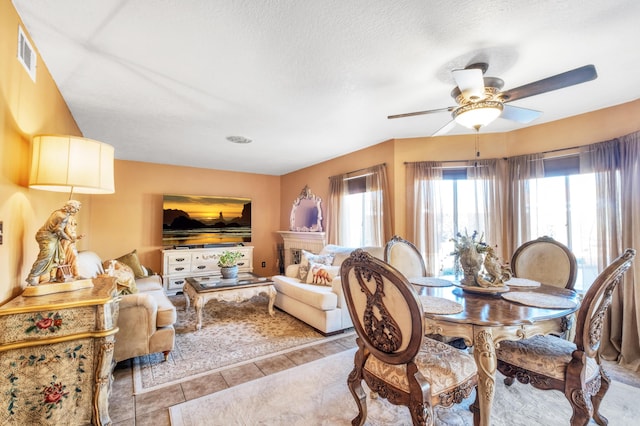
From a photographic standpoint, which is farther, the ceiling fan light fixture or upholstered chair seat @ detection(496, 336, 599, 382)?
the ceiling fan light fixture

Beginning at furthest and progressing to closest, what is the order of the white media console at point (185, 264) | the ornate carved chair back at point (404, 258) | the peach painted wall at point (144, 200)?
the white media console at point (185, 264) → the peach painted wall at point (144, 200) → the ornate carved chair back at point (404, 258)

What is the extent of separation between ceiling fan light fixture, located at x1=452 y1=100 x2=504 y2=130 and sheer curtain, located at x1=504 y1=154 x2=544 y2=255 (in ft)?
5.45

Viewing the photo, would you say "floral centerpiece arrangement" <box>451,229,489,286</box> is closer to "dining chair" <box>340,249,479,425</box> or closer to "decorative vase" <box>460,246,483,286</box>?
"decorative vase" <box>460,246,483,286</box>

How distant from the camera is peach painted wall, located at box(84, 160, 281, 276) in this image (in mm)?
4988

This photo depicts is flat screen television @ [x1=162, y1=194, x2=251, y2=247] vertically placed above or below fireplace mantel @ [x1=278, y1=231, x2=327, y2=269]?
above

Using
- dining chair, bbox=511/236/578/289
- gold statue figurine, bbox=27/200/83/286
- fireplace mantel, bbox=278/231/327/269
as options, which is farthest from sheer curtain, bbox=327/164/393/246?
gold statue figurine, bbox=27/200/83/286

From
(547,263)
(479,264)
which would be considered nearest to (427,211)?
(547,263)

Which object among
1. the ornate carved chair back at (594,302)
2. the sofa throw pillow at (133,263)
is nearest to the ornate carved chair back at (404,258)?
the ornate carved chair back at (594,302)

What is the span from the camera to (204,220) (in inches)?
226

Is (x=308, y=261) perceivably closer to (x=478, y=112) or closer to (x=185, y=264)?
(x=185, y=264)

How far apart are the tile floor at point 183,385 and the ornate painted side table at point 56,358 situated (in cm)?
33

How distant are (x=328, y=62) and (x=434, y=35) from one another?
0.73 meters

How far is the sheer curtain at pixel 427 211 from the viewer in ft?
12.4

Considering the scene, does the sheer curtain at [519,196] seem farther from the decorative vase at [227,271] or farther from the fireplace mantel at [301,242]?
the decorative vase at [227,271]
